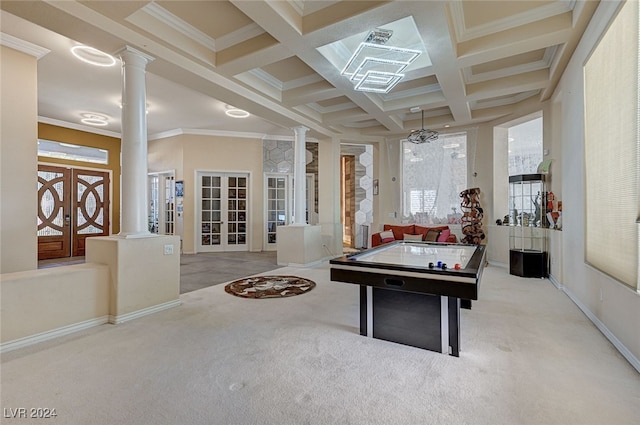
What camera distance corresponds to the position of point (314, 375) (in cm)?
211

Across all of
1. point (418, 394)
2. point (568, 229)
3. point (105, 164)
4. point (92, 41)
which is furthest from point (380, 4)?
point (105, 164)

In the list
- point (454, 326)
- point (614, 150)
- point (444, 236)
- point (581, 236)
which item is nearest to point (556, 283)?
point (581, 236)

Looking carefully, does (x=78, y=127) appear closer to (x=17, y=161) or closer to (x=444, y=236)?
(x=17, y=161)

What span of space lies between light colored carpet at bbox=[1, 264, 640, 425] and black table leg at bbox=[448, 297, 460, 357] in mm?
77

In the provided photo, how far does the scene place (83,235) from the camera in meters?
7.64

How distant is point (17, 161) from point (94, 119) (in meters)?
3.75

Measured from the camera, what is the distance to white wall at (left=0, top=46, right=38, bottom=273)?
3670mm

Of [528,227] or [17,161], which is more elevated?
[17,161]

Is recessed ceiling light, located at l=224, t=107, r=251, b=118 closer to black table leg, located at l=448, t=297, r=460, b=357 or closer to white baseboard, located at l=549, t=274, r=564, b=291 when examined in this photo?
black table leg, located at l=448, t=297, r=460, b=357

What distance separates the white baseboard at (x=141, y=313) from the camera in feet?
10.1

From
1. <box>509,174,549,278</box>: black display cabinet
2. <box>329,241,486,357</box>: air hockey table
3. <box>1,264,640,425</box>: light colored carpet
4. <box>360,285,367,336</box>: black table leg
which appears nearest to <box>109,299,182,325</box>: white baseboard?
<box>1,264,640,425</box>: light colored carpet

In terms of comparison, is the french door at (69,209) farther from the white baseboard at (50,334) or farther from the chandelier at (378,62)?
the chandelier at (378,62)

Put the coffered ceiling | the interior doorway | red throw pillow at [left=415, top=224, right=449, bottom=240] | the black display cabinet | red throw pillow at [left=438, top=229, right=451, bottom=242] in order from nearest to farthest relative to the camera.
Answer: the coffered ceiling < the black display cabinet < red throw pillow at [left=438, top=229, right=451, bottom=242] < red throw pillow at [left=415, top=224, right=449, bottom=240] < the interior doorway

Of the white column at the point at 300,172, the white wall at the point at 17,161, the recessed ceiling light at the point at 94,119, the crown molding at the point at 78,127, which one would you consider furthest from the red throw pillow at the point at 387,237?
the crown molding at the point at 78,127
